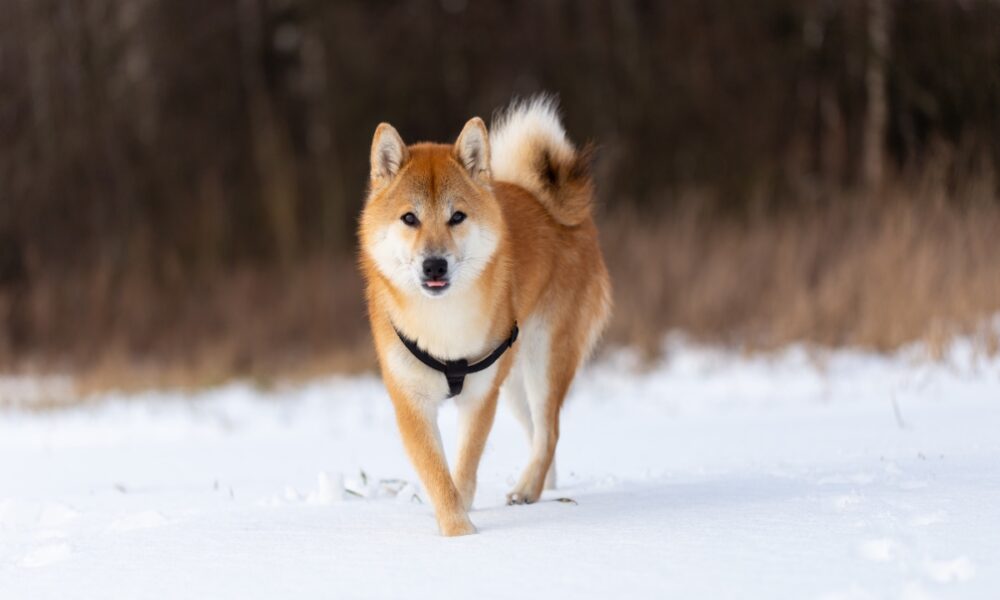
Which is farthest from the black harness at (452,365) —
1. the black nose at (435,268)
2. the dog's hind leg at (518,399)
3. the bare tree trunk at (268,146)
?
the bare tree trunk at (268,146)

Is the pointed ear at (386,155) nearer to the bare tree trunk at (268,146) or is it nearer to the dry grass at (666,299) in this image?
the dry grass at (666,299)

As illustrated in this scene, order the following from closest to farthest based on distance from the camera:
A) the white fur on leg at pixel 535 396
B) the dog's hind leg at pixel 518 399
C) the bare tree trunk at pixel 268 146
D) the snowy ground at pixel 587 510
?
the snowy ground at pixel 587 510
the white fur on leg at pixel 535 396
the dog's hind leg at pixel 518 399
the bare tree trunk at pixel 268 146

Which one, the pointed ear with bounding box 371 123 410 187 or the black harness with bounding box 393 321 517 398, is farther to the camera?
the pointed ear with bounding box 371 123 410 187

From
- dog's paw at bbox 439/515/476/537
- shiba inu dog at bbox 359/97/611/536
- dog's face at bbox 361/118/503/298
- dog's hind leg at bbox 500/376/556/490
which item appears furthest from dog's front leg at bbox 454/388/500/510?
dog's hind leg at bbox 500/376/556/490

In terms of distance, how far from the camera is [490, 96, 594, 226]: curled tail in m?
4.92

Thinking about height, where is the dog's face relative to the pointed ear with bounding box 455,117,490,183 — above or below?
below

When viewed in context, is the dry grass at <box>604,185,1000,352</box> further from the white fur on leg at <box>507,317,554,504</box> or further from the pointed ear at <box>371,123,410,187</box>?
the pointed ear at <box>371,123,410,187</box>

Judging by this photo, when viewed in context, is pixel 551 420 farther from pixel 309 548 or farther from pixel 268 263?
pixel 268 263

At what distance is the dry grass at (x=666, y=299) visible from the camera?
30.3 feet

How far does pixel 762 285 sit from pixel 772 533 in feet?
23.9

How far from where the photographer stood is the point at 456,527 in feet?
12.0

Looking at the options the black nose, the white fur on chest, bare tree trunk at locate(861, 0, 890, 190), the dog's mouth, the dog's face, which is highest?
bare tree trunk at locate(861, 0, 890, 190)

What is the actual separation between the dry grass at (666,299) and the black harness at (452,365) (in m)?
5.25

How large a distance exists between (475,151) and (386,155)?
324 mm
